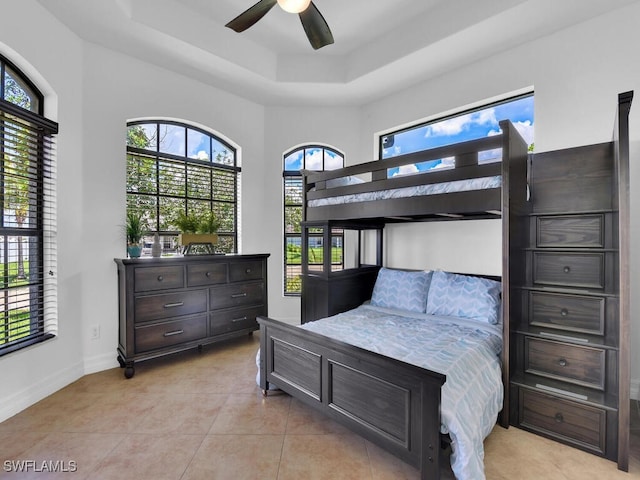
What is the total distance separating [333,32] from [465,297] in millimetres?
2886

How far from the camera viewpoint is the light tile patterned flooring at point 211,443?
1.62 meters

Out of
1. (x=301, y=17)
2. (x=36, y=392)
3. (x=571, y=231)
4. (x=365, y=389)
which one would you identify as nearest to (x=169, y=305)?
(x=36, y=392)

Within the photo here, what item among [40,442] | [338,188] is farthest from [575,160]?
[40,442]

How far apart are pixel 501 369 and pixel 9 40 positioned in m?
4.02

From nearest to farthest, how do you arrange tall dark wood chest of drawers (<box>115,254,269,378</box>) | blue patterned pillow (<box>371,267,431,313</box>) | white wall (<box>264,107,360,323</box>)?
tall dark wood chest of drawers (<box>115,254,269,378</box>), blue patterned pillow (<box>371,267,431,313</box>), white wall (<box>264,107,360,323</box>)

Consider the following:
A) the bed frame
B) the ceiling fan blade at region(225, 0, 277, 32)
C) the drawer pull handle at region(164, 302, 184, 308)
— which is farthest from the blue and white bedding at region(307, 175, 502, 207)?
the drawer pull handle at region(164, 302, 184, 308)

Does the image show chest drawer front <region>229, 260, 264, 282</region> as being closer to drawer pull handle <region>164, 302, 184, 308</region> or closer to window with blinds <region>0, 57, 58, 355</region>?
drawer pull handle <region>164, 302, 184, 308</region>

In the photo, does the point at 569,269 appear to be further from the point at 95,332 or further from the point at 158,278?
the point at 95,332

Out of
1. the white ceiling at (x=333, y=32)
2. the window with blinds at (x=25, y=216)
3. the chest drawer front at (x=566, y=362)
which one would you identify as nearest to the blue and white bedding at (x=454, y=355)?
the chest drawer front at (x=566, y=362)

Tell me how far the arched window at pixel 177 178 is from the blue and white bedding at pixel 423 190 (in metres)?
1.54

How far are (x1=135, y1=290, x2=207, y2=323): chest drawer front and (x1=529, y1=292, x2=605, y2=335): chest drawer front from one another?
286cm

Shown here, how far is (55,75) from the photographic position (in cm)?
250

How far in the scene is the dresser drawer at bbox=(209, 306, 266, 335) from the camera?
3240 mm

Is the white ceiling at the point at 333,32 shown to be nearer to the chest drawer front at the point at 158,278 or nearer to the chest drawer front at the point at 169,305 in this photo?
the chest drawer front at the point at 158,278
